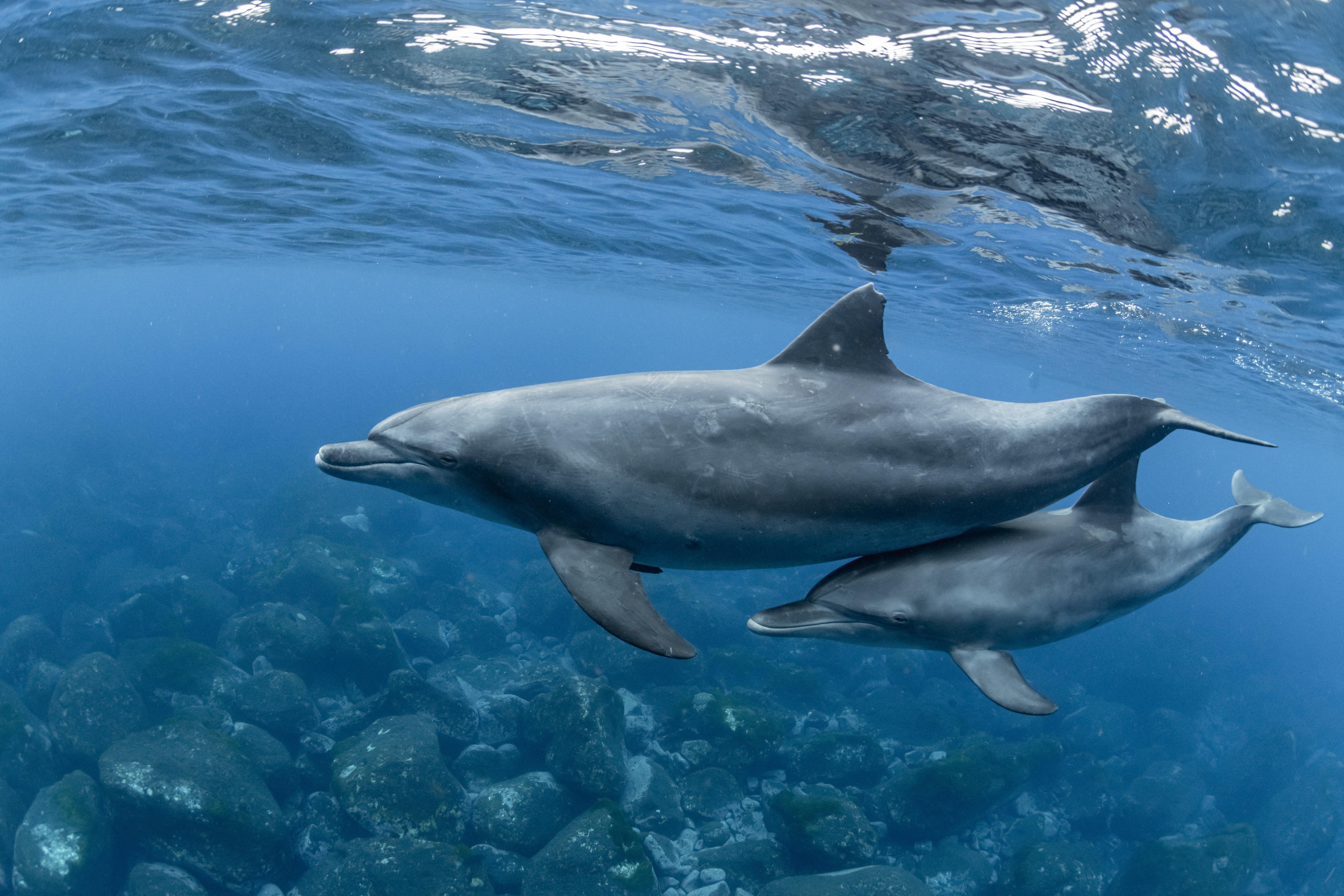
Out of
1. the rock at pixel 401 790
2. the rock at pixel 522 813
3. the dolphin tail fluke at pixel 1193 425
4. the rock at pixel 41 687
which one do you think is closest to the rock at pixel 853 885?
the rock at pixel 522 813

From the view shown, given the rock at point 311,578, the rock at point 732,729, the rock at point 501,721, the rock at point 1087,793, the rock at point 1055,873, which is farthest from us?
the rock at point 311,578

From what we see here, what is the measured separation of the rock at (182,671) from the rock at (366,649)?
1.88m

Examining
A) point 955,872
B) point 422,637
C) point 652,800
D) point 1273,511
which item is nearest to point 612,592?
point 1273,511

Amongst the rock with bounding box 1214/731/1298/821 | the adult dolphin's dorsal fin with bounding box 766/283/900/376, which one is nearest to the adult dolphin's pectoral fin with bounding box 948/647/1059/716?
the adult dolphin's dorsal fin with bounding box 766/283/900/376

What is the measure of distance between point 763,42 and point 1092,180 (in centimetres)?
521

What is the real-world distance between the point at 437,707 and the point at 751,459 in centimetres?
1205

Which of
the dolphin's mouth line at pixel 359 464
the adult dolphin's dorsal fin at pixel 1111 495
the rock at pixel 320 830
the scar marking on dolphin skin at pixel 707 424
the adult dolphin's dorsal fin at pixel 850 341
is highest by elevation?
the adult dolphin's dorsal fin at pixel 850 341


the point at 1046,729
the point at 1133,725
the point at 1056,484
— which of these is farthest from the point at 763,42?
the point at 1133,725

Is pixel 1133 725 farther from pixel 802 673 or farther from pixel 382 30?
pixel 382 30

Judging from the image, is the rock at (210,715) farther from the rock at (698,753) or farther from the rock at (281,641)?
the rock at (698,753)

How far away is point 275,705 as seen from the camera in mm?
14172

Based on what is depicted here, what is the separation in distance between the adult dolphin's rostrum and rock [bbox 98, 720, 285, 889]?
9477 mm

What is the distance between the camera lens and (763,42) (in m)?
8.01

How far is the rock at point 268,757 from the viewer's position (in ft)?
41.4
